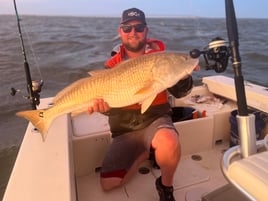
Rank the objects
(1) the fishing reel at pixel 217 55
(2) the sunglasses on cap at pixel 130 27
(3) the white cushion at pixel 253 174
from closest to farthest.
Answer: (3) the white cushion at pixel 253 174 < (1) the fishing reel at pixel 217 55 < (2) the sunglasses on cap at pixel 130 27

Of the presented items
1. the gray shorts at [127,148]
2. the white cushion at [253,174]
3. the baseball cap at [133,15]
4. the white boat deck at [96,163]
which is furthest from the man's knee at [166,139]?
the baseball cap at [133,15]

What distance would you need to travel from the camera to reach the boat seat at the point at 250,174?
1435mm

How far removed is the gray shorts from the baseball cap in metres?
1.10

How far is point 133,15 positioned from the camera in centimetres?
310

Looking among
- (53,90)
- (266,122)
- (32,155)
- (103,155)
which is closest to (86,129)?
(103,155)

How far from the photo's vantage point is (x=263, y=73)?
13328 millimetres

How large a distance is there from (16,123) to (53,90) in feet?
10.2

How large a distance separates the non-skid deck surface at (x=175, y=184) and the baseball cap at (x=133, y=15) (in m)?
1.68

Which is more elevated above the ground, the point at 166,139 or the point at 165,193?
the point at 166,139

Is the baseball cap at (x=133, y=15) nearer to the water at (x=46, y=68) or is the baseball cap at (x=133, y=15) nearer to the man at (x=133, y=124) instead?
the man at (x=133, y=124)

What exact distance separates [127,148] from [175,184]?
0.66m

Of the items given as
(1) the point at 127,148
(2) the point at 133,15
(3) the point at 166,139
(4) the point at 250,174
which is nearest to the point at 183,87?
(3) the point at 166,139

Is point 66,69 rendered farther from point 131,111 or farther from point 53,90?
point 131,111

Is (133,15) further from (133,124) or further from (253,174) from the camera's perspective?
(253,174)
